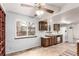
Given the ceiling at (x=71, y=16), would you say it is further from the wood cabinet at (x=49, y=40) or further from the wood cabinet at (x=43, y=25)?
the wood cabinet at (x=49, y=40)

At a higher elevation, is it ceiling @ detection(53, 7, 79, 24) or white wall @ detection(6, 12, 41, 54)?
ceiling @ detection(53, 7, 79, 24)

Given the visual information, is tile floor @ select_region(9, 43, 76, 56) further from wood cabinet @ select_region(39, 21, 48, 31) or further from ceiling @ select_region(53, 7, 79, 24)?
wood cabinet @ select_region(39, 21, 48, 31)

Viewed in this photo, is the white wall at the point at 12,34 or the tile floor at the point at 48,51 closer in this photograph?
the tile floor at the point at 48,51

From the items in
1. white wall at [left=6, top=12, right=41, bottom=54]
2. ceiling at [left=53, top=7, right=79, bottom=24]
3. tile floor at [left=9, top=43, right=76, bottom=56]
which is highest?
ceiling at [left=53, top=7, right=79, bottom=24]

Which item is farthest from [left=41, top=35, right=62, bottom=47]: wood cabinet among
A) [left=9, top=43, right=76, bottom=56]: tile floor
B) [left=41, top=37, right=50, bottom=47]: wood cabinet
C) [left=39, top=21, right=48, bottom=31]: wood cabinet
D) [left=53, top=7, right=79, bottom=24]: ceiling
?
[left=53, top=7, right=79, bottom=24]: ceiling

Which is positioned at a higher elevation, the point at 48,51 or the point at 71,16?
the point at 71,16

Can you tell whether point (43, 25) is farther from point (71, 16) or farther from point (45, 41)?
point (71, 16)

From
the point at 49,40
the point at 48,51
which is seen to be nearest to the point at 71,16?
the point at 48,51

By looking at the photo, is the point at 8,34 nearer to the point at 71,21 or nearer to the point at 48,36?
the point at 71,21

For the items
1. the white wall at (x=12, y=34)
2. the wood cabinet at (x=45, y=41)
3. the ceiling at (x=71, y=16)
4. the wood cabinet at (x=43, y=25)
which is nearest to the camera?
the ceiling at (x=71, y=16)

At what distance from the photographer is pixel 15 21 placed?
3393 mm

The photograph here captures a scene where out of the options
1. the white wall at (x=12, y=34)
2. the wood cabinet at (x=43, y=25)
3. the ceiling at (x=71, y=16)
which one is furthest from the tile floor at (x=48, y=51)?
the wood cabinet at (x=43, y=25)

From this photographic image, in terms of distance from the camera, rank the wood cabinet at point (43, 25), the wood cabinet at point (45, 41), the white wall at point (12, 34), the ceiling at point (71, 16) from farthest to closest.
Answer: the wood cabinet at point (45, 41), the wood cabinet at point (43, 25), the white wall at point (12, 34), the ceiling at point (71, 16)

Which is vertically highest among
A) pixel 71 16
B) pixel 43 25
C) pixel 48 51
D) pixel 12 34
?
pixel 71 16
